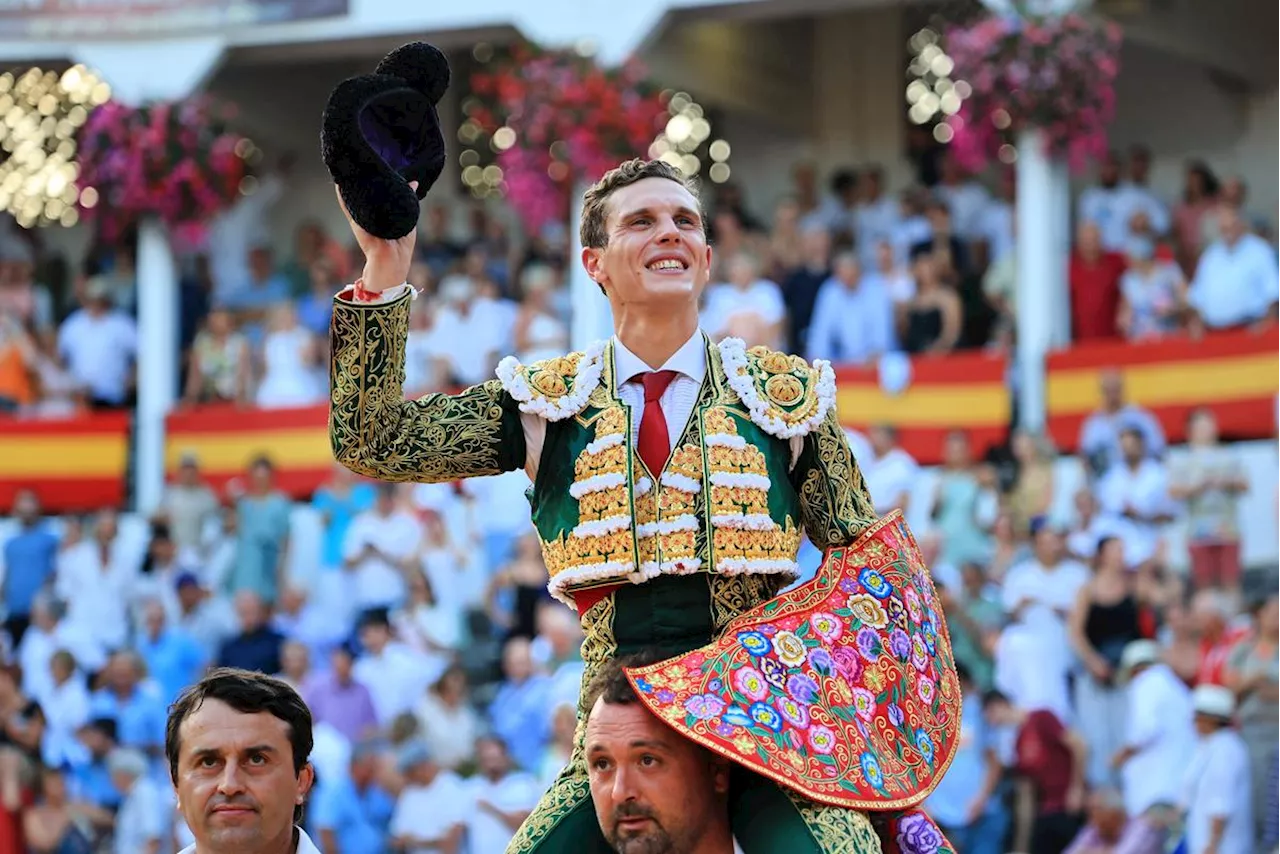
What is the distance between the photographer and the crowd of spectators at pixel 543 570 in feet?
34.1

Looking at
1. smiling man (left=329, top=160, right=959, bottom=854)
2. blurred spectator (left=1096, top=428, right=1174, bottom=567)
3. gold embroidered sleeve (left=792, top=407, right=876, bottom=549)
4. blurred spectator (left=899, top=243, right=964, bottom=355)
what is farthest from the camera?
blurred spectator (left=899, top=243, right=964, bottom=355)

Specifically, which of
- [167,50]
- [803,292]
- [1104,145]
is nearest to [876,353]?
[803,292]

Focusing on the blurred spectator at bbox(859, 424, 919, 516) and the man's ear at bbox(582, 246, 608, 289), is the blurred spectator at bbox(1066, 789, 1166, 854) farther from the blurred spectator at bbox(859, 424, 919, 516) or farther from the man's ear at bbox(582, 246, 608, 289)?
the man's ear at bbox(582, 246, 608, 289)

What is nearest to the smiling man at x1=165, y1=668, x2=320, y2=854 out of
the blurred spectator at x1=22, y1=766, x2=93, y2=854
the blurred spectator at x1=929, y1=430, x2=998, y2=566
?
the blurred spectator at x1=929, y1=430, x2=998, y2=566

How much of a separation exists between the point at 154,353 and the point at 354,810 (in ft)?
18.6

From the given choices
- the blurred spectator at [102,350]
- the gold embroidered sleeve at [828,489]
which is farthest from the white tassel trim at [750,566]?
the blurred spectator at [102,350]

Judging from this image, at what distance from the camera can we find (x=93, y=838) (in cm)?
1219

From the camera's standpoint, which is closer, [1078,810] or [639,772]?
[639,772]

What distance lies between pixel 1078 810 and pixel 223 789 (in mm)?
6251

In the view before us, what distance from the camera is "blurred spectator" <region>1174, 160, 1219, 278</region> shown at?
1326 centimetres

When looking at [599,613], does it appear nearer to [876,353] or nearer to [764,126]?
[876,353]

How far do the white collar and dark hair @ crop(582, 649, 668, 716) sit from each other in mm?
585

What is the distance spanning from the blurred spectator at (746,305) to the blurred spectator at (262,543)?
8.35 feet

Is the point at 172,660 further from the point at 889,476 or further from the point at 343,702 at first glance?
the point at 889,476
